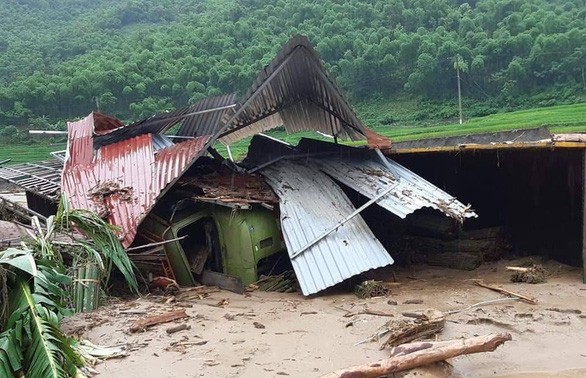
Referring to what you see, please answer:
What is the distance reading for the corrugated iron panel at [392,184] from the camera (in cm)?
1023

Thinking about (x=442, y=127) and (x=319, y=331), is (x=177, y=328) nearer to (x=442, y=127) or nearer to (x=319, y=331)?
(x=319, y=331)

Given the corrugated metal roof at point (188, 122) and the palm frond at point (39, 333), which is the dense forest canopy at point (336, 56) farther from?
the palm frond at point (39, 333)

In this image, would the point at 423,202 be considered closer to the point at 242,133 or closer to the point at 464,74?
the point at 242,133

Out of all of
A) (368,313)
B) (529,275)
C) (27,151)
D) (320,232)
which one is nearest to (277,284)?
(320,232)

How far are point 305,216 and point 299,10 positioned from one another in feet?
172

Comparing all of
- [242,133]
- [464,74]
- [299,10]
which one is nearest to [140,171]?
[242,133]

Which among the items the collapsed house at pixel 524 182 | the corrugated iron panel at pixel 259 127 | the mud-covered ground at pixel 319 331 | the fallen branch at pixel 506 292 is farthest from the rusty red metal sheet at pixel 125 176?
the fallen branch at pixel 506 292

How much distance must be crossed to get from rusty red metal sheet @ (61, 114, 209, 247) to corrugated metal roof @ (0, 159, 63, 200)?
1.72 feet

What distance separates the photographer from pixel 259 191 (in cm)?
1103

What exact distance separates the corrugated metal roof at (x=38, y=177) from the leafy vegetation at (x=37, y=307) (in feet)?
11.9

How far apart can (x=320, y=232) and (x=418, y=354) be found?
4.17 m

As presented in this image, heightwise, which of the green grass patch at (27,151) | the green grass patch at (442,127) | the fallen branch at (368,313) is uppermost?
the green grass patch at (27,151)

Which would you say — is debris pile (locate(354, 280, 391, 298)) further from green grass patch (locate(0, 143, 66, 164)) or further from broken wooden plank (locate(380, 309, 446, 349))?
green grass patch (locate(0, 143, 66, 164))

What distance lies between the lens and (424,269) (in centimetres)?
1170
